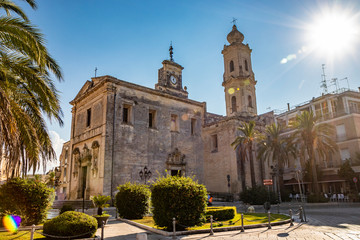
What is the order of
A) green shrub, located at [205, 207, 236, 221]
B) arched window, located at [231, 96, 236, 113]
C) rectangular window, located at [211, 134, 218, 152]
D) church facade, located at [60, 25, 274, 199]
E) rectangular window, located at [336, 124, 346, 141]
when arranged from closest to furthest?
green shrub, located at [205, 207, 236, 221], church facade, located at [60, 25, 274, 199], rectangular window, located at [336, 124, 346, 141], rectangular window, located at [211, 134, 218, 152], arched window, located at [231, 96, 236, 113]

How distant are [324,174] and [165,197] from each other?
29.4 meters

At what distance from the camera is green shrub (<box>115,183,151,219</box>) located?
48.3ft

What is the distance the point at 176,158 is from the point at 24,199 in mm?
16938

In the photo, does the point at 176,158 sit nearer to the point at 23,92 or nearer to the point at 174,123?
the point at 174,123

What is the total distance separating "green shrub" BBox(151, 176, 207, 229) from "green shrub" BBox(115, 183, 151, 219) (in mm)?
4392

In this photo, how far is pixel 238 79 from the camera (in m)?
36.4

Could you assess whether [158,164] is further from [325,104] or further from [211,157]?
[325,104]

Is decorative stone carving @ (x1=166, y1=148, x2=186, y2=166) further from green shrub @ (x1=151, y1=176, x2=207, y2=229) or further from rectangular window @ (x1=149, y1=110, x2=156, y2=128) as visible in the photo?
green shrub @ (x1=151, y1=176, x2=207, y2=229)

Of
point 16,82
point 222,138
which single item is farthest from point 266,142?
point 16,82

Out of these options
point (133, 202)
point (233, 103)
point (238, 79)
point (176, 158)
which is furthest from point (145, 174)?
point (238, 79)

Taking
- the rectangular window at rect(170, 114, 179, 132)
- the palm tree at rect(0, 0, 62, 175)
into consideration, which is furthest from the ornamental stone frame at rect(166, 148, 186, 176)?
the palm tree at rect(0, 0, 62, 175)

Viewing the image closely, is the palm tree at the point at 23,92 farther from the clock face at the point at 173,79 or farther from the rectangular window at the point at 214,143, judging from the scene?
the rectangular window at the point at 214,143

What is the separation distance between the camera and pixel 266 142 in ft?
103

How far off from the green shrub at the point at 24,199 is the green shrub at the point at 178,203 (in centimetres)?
491
